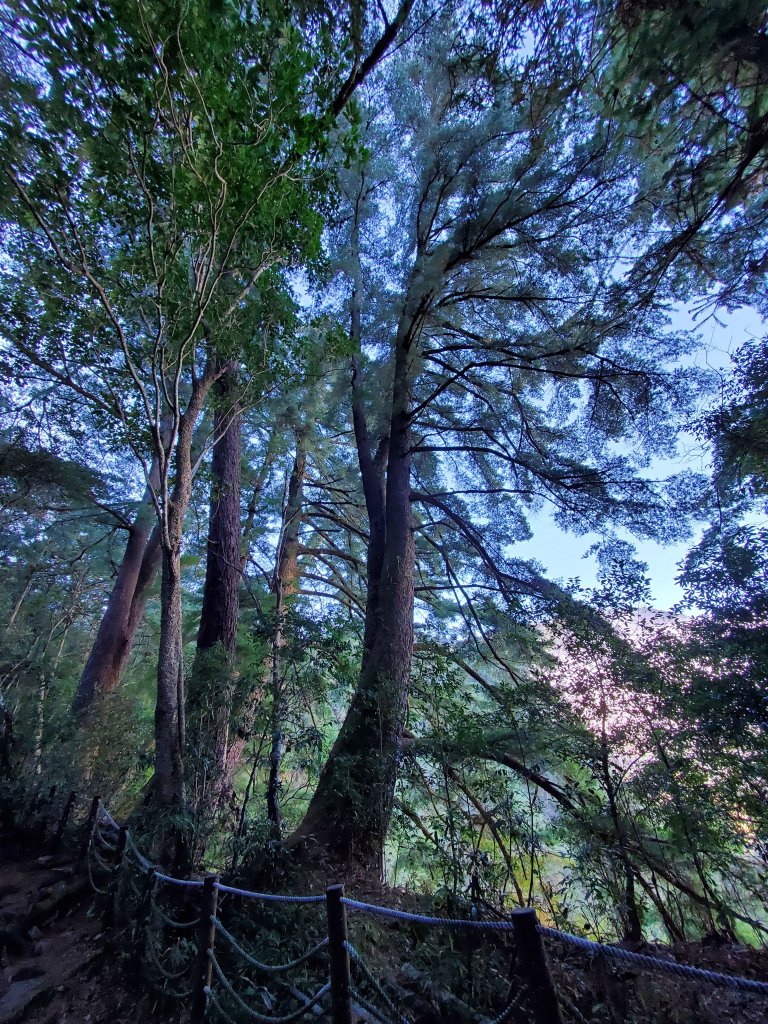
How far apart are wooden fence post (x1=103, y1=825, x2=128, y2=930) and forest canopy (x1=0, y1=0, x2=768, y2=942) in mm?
193

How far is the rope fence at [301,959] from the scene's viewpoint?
1.08 m

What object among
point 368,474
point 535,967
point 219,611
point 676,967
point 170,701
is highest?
point 368,474

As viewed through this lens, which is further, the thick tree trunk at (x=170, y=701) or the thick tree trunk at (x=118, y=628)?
the thick tree trunk at (x=118, y=628)

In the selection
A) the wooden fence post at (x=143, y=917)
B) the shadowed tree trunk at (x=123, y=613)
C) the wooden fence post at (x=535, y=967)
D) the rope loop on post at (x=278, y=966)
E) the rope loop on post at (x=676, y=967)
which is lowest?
the wooden fence post at (x=143, y=917)

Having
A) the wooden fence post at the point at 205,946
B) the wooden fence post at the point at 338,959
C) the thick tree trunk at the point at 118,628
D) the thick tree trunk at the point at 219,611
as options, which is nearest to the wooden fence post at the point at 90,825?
the thick tree trunk at the point at 219,611

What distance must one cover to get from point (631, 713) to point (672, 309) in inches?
148

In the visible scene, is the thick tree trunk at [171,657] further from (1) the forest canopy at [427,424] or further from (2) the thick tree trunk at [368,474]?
(2) the thick tree trunk at [368,474]

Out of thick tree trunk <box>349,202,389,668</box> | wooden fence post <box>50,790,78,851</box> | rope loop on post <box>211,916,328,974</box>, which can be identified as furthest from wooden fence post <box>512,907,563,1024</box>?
wooden fence post <box>50,790,78,851</box>

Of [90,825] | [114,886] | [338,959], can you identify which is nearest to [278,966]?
[338,959]

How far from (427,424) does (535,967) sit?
5398 millimetres

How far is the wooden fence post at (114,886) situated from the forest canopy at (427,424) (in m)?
0.19

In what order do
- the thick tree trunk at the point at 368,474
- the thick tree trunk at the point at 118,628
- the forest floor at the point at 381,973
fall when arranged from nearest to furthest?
the forest floor at the point at 381,973 < the thick tree trunk at the point at 368,474 < the thick tree trunk at the point at 118,628

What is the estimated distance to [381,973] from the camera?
6.89 ft

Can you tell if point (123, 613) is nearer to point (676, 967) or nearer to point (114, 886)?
point (114, 886)
